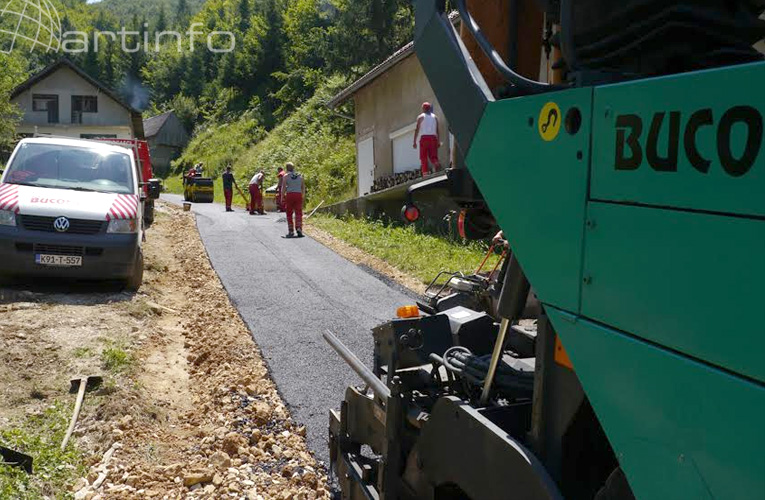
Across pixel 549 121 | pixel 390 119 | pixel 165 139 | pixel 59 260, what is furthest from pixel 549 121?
pixel 165 139

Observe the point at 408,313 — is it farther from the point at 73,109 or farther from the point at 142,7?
the point at 142,7

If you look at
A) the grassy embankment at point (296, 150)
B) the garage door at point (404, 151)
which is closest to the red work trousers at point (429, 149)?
the garage door at point (404, 151)

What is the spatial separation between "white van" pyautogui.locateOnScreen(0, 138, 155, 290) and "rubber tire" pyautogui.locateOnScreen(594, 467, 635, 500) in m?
8.48

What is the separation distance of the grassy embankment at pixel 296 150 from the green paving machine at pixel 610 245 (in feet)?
87.8

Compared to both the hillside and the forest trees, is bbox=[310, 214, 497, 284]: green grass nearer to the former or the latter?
the forest trees

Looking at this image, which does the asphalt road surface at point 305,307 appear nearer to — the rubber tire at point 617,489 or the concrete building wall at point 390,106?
the rubber tire at point 617,489

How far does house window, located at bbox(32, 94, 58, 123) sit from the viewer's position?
166 feet

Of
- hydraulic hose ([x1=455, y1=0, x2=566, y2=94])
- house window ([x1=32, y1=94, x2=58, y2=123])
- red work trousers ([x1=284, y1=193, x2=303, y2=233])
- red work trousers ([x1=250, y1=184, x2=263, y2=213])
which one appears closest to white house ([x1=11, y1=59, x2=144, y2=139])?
house window ([x1=32, y1=94, x2=58, y2=123])

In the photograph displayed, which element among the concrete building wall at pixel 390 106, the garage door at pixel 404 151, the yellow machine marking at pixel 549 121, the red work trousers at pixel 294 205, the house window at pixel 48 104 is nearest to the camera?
the yellow machine marking at pixel 549 121

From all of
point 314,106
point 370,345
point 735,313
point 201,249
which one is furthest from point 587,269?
point 314,106

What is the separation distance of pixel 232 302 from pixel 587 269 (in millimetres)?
8306

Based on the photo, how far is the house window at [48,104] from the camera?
50500 mm

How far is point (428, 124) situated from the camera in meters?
16.6

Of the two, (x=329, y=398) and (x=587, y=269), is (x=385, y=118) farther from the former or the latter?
(x=587, y=269)
